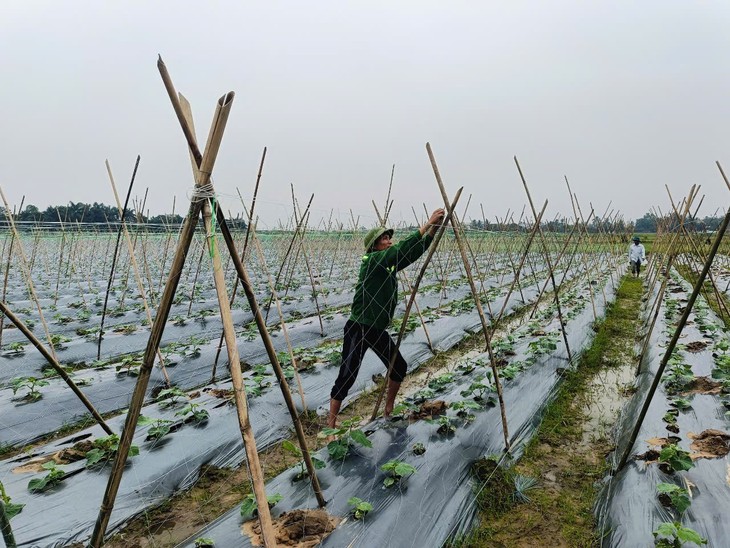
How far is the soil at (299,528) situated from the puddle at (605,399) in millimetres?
3104

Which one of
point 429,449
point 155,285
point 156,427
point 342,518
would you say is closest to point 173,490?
point 156,427

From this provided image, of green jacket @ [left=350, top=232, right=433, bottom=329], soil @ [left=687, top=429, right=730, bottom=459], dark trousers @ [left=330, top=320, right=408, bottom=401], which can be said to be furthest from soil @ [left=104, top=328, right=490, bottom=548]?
soil @ [left=687, top=429, right=730, bottom=459]

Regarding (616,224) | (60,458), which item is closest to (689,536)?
(60,458)

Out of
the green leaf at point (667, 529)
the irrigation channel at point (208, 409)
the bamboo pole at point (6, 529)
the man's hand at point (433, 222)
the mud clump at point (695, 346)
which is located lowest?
the irrigation channel at point (208, 409)

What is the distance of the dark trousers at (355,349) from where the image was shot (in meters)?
4.25

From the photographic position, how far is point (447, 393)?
528 centimetres

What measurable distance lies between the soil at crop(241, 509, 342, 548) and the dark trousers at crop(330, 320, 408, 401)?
1.39m

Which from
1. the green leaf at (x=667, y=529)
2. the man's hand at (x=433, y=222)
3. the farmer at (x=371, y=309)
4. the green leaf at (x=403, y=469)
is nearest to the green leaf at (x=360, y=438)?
the green leaf at (x=403, y=469)

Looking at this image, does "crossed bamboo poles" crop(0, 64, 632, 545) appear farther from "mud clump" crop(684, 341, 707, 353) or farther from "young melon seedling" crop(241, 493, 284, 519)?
"mud clump" crop(684, 341, 707, 353)

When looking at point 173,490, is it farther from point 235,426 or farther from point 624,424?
point 624,424

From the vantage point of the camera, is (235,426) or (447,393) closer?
(235,426)

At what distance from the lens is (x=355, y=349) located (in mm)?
4270

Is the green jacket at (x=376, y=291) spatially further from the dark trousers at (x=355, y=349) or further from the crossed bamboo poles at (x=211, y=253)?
the crossed bamboo poles at (x=211, y=253)

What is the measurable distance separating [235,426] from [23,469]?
5.80 ft
